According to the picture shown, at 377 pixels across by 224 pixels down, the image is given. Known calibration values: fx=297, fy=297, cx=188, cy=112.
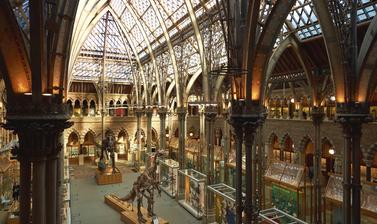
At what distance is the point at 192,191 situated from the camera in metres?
17.3

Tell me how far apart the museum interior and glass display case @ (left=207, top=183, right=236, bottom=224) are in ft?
0.20

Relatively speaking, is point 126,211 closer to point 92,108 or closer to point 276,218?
point 276,218

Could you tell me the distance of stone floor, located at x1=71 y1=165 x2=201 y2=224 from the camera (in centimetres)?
1616

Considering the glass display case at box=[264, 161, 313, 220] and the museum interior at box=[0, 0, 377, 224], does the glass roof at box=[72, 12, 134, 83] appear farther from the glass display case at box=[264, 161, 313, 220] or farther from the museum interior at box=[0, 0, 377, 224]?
the glass display case at box=[264, 161, 313, 220]

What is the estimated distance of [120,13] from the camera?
92.5 feet

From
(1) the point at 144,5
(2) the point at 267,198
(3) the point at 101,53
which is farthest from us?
(3) the point at 101,53

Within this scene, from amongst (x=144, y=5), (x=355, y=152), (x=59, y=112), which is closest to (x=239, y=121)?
(x=355, y=152)

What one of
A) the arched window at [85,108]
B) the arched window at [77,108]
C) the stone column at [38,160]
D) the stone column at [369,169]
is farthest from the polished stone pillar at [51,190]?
the arched window at [85,108]

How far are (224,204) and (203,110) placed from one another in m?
7.99

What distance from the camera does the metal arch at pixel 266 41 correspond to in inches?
320

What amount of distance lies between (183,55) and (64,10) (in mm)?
15671

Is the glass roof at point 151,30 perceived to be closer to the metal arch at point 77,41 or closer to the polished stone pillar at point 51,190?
the metal arch at point 77,41

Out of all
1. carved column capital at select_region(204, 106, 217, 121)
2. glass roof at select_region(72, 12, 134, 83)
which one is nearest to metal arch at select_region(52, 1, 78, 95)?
carved column capital at select_region(204, 106, 217, 121)

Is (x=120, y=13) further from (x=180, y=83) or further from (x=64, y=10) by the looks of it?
(x=64, y=10)
